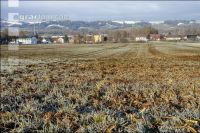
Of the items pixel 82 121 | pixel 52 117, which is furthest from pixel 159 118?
pixel 52 117

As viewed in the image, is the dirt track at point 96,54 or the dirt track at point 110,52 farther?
the dirt track at point 110,52

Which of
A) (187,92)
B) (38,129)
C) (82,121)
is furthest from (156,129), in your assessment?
(187,92)

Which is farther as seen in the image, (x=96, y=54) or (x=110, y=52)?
(x=110, y=52)

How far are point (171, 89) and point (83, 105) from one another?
3.90 metres

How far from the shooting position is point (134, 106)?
10.6m

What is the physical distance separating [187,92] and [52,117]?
17.1 feet

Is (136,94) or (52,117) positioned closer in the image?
(52,117)

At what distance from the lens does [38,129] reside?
8.20 metres

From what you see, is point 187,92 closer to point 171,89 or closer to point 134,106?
point 171,89

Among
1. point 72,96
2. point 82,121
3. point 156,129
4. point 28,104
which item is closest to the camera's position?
point 156,129

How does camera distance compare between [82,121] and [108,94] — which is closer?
[82,121]

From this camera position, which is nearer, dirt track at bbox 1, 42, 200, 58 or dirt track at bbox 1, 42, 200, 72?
dirt track at bbox 1, 42, 200, 72

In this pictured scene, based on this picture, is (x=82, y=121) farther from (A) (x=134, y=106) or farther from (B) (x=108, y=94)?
(B) (x=108, y=94)

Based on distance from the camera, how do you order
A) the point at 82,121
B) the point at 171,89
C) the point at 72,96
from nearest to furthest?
the point at 82,121 → the point at 72,96 → the point at 171,89
